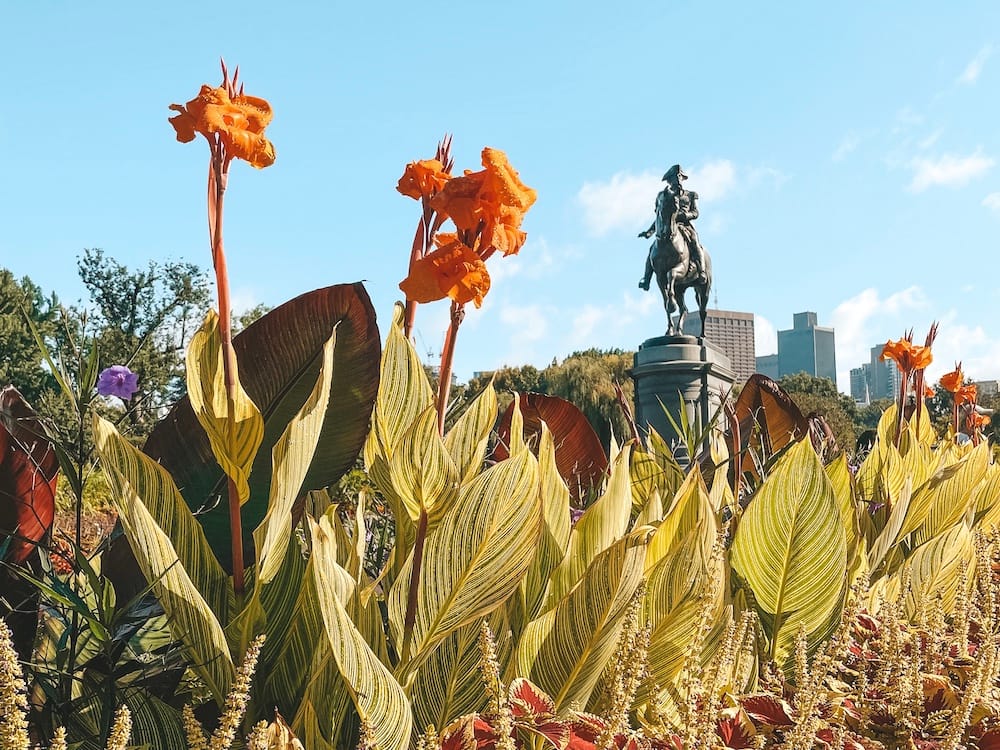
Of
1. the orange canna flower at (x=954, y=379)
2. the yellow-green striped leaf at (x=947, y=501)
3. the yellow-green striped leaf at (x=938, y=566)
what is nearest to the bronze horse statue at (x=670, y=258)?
the orange canna flower at (x=954, y=379)

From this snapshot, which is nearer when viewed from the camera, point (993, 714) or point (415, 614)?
point (415, 614)

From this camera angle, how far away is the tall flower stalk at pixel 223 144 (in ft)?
2.32

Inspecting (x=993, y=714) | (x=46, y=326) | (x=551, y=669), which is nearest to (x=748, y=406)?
(x=993, y=714)

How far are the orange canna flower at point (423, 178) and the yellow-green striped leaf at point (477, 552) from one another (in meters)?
0.32

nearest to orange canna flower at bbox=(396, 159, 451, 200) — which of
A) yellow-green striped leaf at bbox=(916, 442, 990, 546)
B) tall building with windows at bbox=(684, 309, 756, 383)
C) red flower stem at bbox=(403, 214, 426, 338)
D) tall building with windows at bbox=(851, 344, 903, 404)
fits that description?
red flower stem at bbox=(403, 214, 426, 338)

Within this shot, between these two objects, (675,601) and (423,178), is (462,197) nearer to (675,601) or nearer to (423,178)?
(423,178)

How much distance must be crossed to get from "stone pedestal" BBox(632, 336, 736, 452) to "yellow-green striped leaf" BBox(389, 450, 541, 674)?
11203 mm

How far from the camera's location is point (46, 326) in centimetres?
2617

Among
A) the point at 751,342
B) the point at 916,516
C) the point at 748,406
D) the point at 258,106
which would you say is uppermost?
the point at 751,342

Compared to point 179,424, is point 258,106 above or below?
above

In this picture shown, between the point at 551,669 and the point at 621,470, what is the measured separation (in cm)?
30

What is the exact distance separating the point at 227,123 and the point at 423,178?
0.82ft

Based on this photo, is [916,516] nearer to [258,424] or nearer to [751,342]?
[258,424]

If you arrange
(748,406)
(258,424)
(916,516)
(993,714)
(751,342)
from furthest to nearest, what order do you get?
(751,342) < (748,406) < (916,516) < (993,714) < (258,424)
